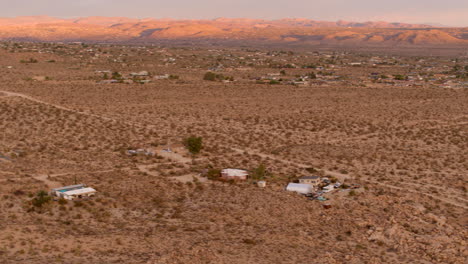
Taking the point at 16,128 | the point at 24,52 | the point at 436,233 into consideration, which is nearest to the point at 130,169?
the point at 16,128

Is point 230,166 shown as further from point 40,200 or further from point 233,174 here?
point 40,200

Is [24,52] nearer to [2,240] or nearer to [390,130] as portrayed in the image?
[390,130]

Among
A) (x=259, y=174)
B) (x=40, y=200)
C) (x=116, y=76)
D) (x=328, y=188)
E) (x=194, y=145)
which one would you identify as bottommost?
(x=328, y=188)

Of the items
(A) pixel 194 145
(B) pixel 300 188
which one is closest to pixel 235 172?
(B) pixel 300 188

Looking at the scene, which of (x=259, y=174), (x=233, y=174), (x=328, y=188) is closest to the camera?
(x=328, y=188)

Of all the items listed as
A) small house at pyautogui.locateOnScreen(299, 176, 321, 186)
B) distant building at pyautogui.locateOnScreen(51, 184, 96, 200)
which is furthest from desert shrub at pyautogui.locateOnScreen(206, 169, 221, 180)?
distant building at pyautogui.locateOnScreen(51, 184, 96, 200)

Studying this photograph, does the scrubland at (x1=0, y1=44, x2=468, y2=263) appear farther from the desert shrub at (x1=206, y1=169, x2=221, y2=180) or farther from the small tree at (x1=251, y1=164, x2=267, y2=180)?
the small tree at (x1=251, y1=164, x2=267, y2=180)

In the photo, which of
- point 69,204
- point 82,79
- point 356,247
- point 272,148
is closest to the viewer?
point 356,247

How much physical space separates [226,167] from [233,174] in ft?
9.04

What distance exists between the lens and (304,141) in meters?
36.5

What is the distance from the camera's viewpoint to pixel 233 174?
26.0 metres

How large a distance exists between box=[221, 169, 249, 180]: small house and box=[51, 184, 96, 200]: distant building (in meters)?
6.88

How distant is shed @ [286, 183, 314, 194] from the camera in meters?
24.0

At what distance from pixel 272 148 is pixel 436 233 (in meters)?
15.8
